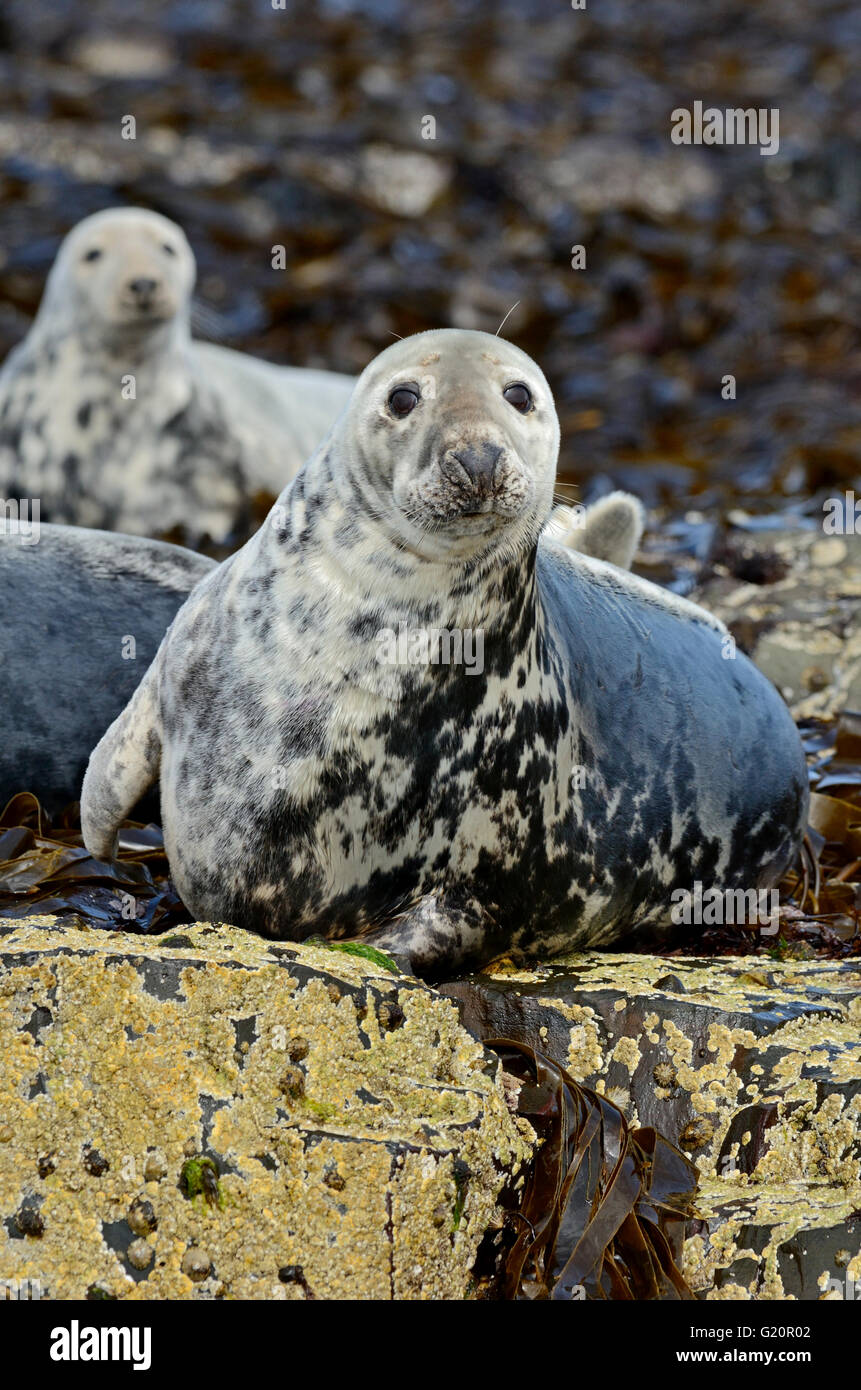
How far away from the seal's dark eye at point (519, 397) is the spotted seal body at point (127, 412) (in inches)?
148

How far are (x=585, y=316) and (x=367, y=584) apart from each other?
284 inches

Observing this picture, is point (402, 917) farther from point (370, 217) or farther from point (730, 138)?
point (730, 138)

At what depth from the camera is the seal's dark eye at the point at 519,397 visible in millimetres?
3299

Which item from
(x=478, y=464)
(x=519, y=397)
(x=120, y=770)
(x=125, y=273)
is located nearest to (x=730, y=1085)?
(x=478, y=464)

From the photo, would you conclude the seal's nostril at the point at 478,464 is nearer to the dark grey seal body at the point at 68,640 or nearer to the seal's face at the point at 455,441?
the seal's face at the point at 455,441

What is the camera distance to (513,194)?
11.2m

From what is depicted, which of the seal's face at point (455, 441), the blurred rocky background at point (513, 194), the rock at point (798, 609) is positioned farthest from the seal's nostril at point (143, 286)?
the seal's face at point (455, 441)

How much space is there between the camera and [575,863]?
375 cm

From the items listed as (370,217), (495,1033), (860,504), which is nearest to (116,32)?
Result: (370,217)

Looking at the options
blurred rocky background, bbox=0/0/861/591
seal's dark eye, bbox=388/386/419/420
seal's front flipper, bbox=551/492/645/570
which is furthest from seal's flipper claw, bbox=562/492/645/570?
blurred rocky background, bbox=0/0/861/591

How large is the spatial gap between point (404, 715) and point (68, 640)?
4.28 ft

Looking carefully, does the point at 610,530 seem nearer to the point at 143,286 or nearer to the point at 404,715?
the point at 404,715

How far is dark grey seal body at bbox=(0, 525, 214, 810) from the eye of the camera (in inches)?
170

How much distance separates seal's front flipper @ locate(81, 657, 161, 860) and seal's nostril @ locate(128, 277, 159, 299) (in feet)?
12.0
